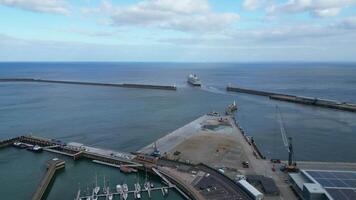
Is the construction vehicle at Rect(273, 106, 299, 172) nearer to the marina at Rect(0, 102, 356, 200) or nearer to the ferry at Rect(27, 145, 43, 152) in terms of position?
the marina at Rect(0, 102, 356, 200)

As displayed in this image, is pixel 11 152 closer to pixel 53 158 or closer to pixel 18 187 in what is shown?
pixel 53 158

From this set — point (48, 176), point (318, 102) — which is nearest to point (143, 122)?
point (48, 176)

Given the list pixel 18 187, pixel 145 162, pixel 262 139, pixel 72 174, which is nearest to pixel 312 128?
pixel 262 139

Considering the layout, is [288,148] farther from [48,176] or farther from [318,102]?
[318,102]

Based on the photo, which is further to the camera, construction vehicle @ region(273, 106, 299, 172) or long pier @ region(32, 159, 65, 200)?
construction vehicle @ region(273, 106, 299, 172)

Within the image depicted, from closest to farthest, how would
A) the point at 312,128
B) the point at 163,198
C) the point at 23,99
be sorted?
1. the point at 163,198
2. the point at 312,128
3. the point at 23,99

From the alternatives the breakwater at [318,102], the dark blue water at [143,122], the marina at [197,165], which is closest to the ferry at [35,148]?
the marina at [197,165]

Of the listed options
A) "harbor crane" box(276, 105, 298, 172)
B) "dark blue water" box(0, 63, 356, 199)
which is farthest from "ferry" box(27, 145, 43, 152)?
"harbor crane" box(276, 105, 298, 172)

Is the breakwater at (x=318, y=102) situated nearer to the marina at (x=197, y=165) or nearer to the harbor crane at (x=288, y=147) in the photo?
the harbor crane at (x=288, y=147)
